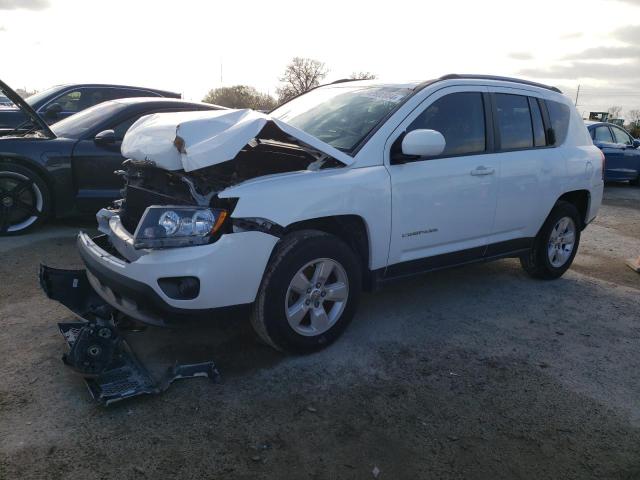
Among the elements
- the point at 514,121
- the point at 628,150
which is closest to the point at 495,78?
the point at 514,121

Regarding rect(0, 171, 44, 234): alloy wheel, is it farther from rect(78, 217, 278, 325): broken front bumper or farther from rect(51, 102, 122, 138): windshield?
rect(78, 217, 278, 325): broken front bumper

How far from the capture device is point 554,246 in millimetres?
5336

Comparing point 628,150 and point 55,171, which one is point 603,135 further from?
point 55,171

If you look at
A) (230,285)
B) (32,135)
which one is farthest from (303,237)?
(32,135)

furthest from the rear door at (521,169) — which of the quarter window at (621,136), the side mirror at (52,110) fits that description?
the quarter window at (621,136)

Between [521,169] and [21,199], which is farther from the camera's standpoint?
[21,199]

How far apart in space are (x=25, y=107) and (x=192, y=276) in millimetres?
4091

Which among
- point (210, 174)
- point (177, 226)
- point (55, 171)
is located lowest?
point (55, 171)

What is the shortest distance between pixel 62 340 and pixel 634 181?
48.7 feet

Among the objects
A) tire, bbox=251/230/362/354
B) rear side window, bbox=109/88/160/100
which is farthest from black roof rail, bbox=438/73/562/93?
rear side window, bbox=109/88/160/100

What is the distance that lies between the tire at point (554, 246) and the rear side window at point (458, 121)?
1356 mm

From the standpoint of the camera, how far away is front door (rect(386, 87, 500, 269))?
3.75 meters

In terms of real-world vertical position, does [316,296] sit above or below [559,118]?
below

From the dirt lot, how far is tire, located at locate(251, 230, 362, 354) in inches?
7.0
